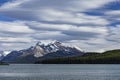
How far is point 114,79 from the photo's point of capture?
11544 centimetres

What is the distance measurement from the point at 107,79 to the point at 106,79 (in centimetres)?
38

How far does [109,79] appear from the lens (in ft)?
381

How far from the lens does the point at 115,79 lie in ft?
378

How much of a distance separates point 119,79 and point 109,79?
3484 mm

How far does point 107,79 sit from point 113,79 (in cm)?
214

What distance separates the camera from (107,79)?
11631 centimetres

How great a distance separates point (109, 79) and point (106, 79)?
3.33 ft

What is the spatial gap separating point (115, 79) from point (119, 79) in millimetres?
1412

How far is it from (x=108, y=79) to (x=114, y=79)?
206cm

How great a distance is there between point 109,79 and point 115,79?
81.7 inches

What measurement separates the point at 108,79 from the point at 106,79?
68cm

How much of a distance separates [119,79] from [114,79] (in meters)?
1.75

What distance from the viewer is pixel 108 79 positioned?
4574 inches

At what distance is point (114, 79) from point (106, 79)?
8.89 ft
